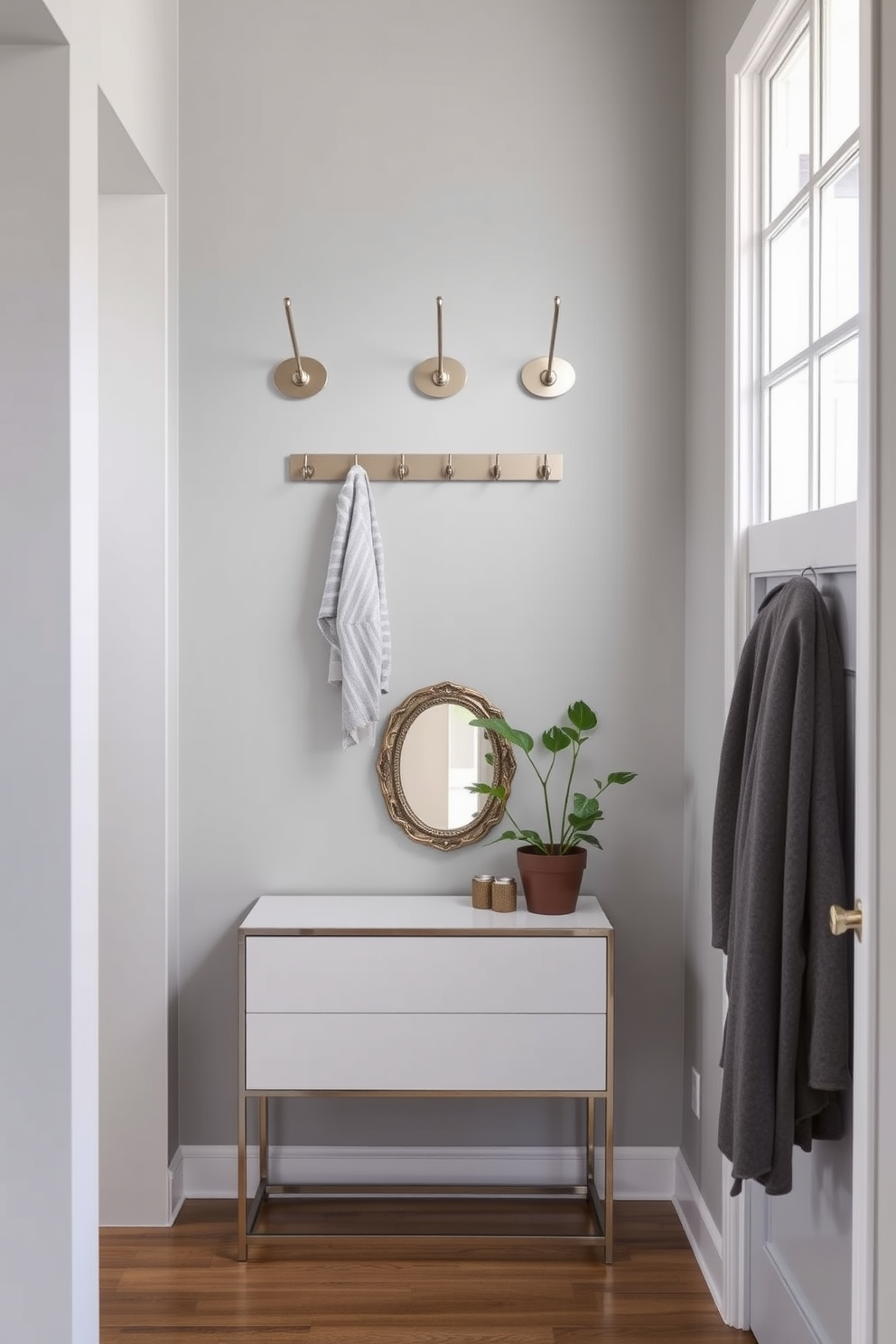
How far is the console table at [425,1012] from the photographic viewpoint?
95.5 inches

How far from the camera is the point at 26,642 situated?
5.57 feet

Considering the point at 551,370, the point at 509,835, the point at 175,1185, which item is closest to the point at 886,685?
A: the point at 509,835

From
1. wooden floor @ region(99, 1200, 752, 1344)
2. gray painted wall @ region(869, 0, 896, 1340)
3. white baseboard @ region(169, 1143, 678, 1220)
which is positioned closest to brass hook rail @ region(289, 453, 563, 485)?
gray painted wall @ region(869, 0, 896, 1340)

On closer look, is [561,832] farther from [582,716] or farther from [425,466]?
[425,466]

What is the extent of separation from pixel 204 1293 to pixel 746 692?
1.67 metres

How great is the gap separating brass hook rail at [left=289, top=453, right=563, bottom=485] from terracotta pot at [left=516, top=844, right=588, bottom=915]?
36.0 inches

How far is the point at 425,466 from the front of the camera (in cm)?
269

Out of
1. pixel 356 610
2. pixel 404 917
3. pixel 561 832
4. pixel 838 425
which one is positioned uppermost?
pixel 838 425

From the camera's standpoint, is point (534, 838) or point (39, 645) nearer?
point (39, 645)

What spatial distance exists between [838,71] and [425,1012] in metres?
1.94

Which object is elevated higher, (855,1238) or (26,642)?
(26,642)

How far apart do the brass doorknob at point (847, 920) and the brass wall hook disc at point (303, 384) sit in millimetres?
1787

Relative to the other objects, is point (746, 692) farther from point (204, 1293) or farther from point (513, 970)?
point (204, 1293)

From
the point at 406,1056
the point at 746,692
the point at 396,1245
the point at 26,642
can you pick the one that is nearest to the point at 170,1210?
the point at 396,1245
